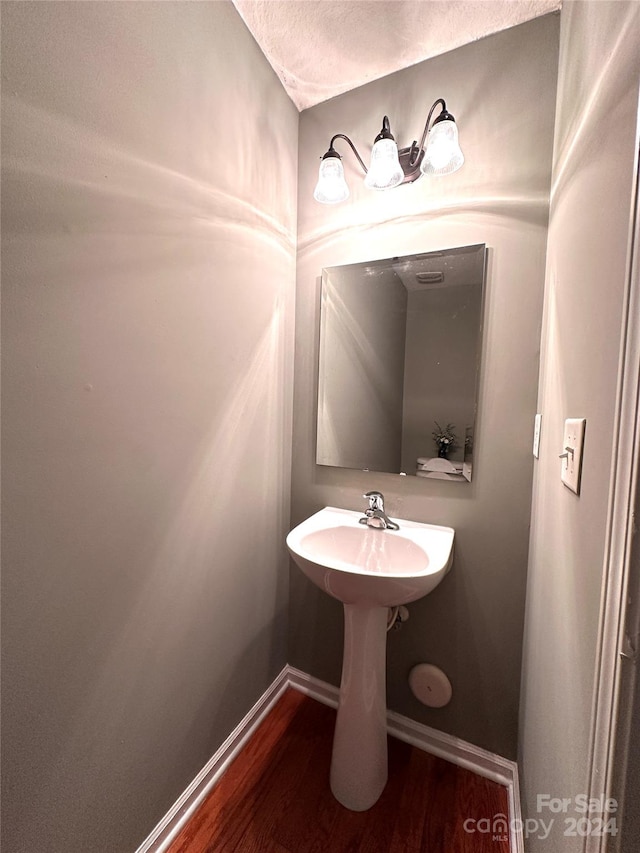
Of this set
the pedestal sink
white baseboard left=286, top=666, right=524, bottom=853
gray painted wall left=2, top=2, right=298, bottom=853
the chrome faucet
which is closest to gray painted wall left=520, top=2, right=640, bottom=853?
white baseboard left=286, top=666, right=524, bottom=853

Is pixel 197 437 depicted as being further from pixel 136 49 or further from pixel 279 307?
pixel 136 49

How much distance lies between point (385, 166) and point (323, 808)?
2.02m

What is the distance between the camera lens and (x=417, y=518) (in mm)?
1188

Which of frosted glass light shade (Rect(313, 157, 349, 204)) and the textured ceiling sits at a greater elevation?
the textured ceiling

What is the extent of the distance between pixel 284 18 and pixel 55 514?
1.54 meters

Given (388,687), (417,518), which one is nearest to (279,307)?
(417,518)

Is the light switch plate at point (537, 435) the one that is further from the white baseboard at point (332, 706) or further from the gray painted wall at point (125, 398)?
the white baseboard at point (332, 706)

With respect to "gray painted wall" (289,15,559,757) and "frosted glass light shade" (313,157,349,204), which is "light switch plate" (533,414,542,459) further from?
"frosted glass light shade" (313,157,349,204)

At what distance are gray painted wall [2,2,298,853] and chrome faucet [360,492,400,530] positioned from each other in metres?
0.43

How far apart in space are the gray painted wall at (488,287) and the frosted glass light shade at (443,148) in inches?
4.1

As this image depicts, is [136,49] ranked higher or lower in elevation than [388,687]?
higher

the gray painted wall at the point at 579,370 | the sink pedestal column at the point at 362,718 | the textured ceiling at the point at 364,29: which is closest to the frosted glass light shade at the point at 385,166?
the textured ceiling at the point at 364,29

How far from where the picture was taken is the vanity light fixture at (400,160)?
98 cm

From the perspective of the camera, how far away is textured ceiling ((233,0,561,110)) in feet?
3.17
